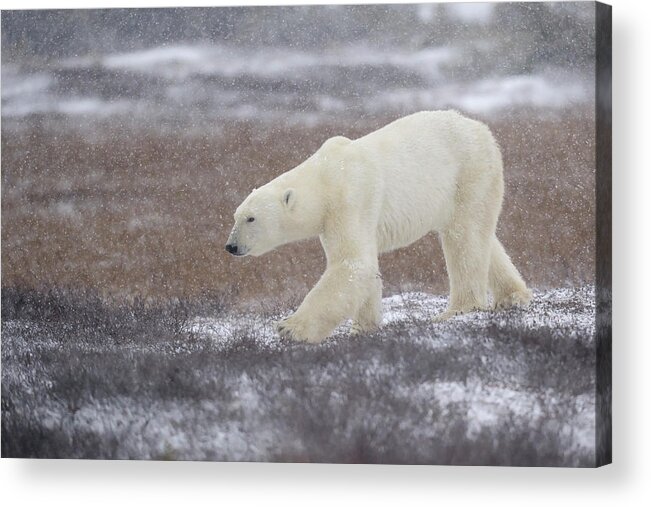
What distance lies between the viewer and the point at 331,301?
327 inches

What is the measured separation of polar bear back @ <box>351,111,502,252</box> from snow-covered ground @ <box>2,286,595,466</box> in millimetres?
500

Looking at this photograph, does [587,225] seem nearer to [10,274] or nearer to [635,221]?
[635,221]

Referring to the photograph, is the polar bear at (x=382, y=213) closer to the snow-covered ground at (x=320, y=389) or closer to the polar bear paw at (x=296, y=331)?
the polar bear paw at (x=296, y=331)

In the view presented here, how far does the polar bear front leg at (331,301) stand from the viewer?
828cm

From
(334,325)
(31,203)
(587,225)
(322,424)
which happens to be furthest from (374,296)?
(31,203)

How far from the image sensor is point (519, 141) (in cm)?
827

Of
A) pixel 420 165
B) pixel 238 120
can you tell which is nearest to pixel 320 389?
pixel 420 165

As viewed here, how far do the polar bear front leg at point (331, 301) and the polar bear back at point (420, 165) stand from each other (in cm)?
25

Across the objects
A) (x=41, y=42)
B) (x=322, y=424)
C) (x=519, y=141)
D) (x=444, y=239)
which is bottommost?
(x=322, y=424)

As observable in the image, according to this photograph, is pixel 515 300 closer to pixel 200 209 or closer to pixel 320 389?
pixel 320 389

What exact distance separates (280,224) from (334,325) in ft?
2.50

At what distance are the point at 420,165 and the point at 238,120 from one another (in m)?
1.26

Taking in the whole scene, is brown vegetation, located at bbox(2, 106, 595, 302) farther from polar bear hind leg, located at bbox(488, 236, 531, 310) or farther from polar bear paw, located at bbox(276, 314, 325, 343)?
polar bear paw, located at bbox(276, 314, 325, 343)

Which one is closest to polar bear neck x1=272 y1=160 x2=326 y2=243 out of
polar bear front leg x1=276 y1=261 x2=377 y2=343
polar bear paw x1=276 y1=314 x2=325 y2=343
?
polar bear front leg x1=276 y1=261 x2=377 y2=343
